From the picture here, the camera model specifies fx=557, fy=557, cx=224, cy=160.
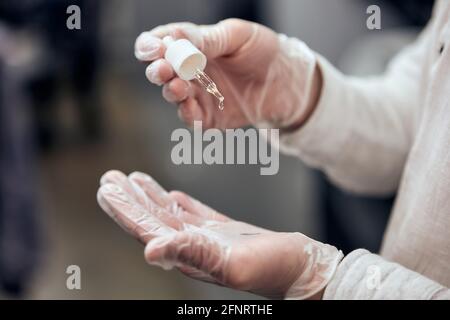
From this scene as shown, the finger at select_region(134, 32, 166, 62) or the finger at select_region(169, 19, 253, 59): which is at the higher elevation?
the finger at select_region(169, 19, 253, 59)

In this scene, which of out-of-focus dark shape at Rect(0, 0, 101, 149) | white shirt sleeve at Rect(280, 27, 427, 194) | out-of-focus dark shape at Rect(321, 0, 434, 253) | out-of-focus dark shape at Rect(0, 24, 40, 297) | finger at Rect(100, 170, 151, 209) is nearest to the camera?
finger at Rect(100, 170, 151, 209)

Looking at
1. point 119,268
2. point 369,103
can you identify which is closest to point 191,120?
point 369,103

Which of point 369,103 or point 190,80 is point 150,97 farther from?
point 190,80

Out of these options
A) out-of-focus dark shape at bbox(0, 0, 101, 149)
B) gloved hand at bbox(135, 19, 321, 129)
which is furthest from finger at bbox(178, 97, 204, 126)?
out-of-focus dark shape at bbox(0, 0, 101, 149)

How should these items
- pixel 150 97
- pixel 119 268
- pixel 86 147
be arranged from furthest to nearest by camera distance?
pixel 86 147 → pixel 150 97 → pixel 119 268

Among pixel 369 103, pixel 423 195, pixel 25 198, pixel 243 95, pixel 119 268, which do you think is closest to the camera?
pixel 423 195

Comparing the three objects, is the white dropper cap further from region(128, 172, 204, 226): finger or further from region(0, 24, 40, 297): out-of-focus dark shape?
region(0, 24, 40, 297): out-of-focus dark shape

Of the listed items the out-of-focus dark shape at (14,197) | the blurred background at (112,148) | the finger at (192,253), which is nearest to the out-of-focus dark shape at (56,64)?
the blurred background at (112,148)

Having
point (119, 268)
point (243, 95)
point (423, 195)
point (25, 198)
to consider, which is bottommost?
point (119, 268)
